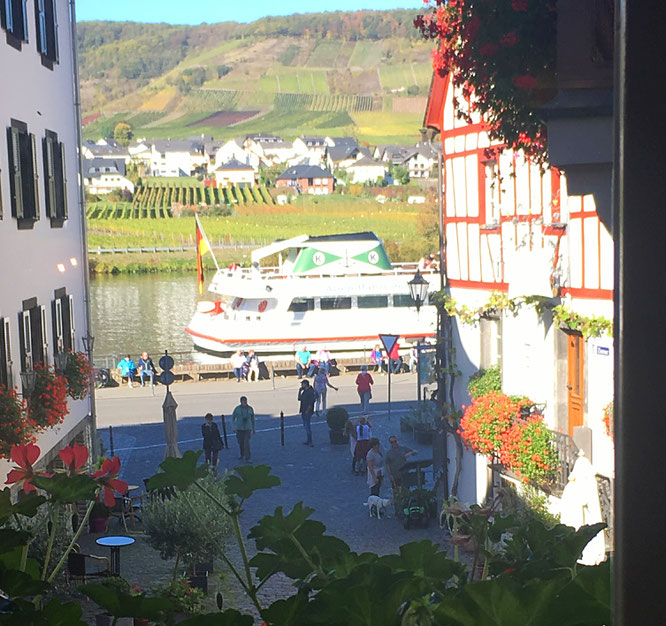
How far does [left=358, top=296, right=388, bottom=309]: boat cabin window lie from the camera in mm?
42500

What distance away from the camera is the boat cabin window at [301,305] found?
42281 millimetres

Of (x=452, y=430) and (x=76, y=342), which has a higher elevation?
(x=76, y=342)

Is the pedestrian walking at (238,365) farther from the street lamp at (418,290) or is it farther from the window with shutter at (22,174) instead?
the window with shutter at (22,174)

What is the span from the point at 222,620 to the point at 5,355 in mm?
11322

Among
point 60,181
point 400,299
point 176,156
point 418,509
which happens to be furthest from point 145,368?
point 176,156

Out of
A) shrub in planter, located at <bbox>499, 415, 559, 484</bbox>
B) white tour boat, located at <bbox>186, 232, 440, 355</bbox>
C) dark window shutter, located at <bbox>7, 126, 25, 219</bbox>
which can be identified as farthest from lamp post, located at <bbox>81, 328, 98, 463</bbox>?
white tour boat, located at <bbox>186, 232, 440, 355</bbox>

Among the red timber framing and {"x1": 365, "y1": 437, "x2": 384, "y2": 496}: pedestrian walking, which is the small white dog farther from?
the red timber framing

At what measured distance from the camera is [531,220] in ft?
43.1

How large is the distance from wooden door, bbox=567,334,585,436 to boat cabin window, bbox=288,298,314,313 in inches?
1165

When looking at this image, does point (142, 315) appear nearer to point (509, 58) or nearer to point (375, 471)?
point (375, 471)

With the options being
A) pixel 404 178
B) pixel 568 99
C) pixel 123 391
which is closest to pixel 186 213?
pixel 404 178

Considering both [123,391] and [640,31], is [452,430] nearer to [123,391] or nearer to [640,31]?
[640,31]

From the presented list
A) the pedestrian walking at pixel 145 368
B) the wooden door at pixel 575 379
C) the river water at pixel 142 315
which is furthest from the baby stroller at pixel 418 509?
the river water at pixel 142 315

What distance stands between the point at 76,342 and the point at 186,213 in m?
104
